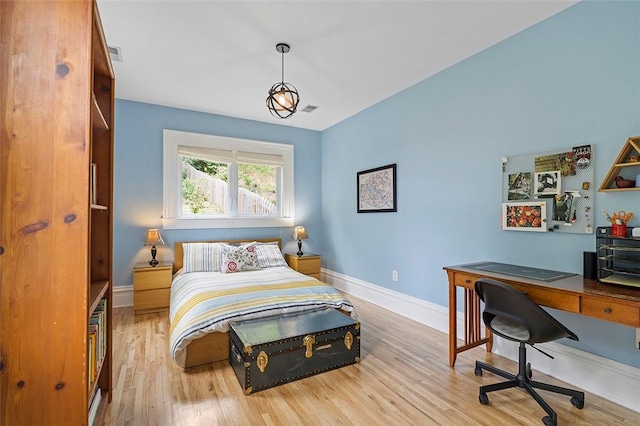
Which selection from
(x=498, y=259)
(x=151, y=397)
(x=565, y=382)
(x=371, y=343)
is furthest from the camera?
(x=371, y=343)

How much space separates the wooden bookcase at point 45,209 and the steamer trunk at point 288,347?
108 cm

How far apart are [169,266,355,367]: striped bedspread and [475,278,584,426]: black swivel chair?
1.27 metres

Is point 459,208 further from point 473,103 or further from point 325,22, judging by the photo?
point 325,22

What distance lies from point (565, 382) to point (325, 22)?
124 inches

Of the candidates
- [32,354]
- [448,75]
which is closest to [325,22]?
[448,75]

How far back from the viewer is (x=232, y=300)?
2688 mm

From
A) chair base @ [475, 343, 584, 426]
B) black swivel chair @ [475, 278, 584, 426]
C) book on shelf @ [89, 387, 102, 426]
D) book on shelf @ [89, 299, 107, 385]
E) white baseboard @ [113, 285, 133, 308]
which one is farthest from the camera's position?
white baseboard @ [113, 285, 133, 308]

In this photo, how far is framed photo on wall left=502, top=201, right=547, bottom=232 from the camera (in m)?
Answer: 2.41

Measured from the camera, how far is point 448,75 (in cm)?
316

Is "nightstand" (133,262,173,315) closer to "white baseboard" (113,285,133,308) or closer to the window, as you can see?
"white baseboard" (113,285,133,308)

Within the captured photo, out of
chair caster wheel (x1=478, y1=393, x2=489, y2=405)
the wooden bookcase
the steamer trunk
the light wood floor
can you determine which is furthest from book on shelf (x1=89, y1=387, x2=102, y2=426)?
chair caster wheel (x1=478, y1=393, x2=489, y2=405)

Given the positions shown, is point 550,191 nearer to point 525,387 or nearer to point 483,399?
point 525,387

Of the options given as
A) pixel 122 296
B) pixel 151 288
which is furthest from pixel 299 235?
pixel 122 296

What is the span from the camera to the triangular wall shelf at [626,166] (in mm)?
1863
